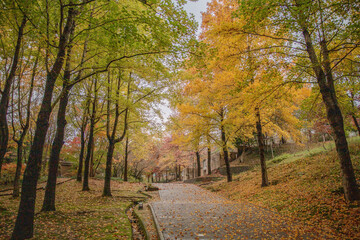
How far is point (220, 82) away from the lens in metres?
11.0

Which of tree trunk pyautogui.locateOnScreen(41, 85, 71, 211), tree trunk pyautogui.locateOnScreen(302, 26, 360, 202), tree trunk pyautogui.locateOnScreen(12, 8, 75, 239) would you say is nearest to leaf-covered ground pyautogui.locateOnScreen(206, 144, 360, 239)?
tree trunk pyautogui.locateOnScreen(302, 26, 360, 202)

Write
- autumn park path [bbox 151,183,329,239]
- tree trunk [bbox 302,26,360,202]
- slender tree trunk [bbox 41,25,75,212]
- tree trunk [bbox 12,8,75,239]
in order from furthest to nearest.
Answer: slender tree trunk [bbox 41,25,75,212] < tree trunk [bbox 302,26,360,202] < autumn park path [bbox 151,183,329,239] < tree trunk [bbox 12,8,75,239]

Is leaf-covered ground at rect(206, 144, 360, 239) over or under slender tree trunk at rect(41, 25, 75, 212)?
under

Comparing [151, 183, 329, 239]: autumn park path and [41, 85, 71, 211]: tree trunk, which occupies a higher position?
[41, 85, 71, 211]: tree trunk

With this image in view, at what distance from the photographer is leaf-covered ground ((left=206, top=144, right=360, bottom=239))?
5059 mm

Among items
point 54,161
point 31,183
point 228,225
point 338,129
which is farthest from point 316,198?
point 54,161

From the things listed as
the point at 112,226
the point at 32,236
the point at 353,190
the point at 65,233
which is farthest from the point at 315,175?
the point at 32,236

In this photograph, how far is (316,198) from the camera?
21.5ft

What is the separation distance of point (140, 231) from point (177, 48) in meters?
5.87

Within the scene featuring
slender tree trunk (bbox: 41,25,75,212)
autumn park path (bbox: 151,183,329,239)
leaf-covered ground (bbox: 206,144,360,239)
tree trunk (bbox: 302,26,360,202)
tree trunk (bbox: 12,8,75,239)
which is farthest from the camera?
slender tree trunk (bbox: 41,25,75,212)

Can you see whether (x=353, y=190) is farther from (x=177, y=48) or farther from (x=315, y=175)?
(x=177, y=48)

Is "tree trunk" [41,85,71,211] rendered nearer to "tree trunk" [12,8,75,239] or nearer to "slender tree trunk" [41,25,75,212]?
"slender tree trunk" [41,25,75,212]

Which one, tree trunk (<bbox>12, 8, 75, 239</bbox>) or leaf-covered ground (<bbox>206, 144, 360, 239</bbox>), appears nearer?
tree trunk (<bbox>12, 8, 75, 239</bbox>)

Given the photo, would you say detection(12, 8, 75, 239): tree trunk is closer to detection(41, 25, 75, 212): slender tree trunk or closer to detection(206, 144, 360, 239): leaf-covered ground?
detection(41, 25, 75, 212): slender tree trunk
